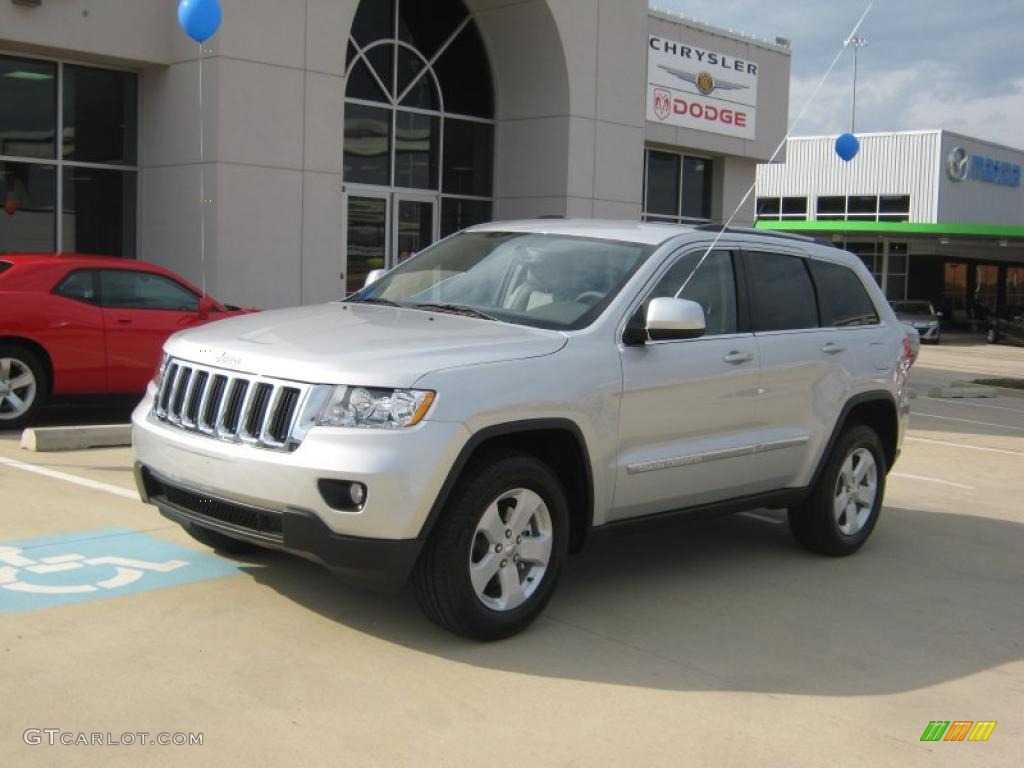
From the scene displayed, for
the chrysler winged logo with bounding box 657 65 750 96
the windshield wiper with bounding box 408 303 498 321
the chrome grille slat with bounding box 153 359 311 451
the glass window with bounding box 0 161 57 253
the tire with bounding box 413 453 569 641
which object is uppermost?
the chrysler winged logo with bounding box 657 65 750 96

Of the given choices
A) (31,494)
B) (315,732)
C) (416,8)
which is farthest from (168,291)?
(416,8)

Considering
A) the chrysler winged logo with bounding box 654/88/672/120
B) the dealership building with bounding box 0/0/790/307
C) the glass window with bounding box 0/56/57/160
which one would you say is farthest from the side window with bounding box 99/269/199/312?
the chrysler winged logo with bounding box 654/88/672/120

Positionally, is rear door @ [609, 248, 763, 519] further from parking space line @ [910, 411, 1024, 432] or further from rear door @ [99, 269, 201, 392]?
parking space line @ [910, 411, 1024, 432]

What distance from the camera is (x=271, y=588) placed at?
558cm

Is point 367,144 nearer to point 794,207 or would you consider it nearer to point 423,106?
point 423,106

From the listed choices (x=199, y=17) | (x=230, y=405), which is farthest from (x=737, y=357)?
(x=199, y=17)

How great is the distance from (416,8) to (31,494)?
1358 cm

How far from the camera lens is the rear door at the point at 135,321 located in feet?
35.1

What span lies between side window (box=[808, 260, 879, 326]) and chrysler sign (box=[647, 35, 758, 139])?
581 inches

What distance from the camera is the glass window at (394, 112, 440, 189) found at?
19.0 m

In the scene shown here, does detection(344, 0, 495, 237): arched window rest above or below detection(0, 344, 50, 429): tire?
above

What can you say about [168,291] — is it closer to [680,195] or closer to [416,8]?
[416,8]

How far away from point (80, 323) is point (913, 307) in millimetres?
32579

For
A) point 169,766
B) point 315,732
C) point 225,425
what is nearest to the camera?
point 169,766
